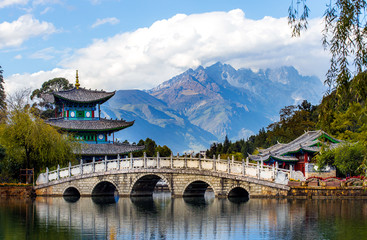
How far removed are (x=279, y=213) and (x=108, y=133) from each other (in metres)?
24.1

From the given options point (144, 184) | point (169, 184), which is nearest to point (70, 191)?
point (144, 184)

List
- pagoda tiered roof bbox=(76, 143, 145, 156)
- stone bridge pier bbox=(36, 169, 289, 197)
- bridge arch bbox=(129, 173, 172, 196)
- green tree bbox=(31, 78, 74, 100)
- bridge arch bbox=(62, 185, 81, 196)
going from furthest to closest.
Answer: green tree bbox=(31, 78, 74, 100)
pagoda tiered roof bbox=(76, 143, 145, 156)
bridge arch bbox=(62, 185, 81, 196)
bridge arch bbox=(129, 173, 172, 196)
stone bridge pier bbox=(36, 169, 289, 197)

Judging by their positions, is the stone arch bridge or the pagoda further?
the pagoda

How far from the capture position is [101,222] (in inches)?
707

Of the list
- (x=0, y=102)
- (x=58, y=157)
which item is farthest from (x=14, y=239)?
(x=0, y=102)

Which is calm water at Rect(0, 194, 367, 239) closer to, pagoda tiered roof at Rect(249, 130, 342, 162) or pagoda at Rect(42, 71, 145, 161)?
pagoda tiered roof at Rect(249, 130, 342, 162)

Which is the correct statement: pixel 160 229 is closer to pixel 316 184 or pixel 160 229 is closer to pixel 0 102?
pixel 316 184

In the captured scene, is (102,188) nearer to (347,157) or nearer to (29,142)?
(29,142)

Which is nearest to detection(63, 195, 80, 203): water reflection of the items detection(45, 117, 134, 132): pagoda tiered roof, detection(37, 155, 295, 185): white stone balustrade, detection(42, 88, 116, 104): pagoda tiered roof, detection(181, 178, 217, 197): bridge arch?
detection(37, 155, 295, 185): white stone balustrade

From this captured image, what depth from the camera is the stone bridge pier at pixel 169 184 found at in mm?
25188

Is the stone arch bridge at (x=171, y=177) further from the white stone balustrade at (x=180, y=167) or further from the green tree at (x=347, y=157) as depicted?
the green tree at (x=347, y=157)

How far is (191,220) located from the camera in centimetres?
1817

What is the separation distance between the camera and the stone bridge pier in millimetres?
25188

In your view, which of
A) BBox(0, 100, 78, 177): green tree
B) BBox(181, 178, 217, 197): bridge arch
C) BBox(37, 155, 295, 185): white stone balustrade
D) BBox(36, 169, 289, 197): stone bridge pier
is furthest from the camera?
BBox(0, 100, 78, 177): green tree
